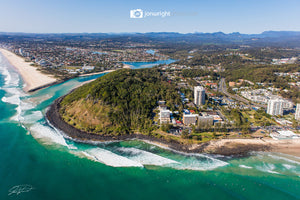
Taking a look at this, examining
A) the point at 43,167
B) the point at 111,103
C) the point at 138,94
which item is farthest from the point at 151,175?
the point at 138,94

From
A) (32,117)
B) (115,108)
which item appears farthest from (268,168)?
(32,117)

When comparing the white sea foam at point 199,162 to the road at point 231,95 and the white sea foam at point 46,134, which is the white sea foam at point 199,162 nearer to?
the white sea foam at point 46,134

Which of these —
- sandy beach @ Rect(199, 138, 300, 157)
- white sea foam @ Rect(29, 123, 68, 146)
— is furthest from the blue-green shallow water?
sandy beach @ Rect(199, 138, 300, 157)

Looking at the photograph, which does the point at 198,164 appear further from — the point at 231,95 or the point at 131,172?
the point at 231,95

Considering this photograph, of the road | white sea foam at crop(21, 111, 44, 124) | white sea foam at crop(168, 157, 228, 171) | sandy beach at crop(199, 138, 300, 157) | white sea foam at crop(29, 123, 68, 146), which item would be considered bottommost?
white sea foam at crop(168, 157, 228, 171)
